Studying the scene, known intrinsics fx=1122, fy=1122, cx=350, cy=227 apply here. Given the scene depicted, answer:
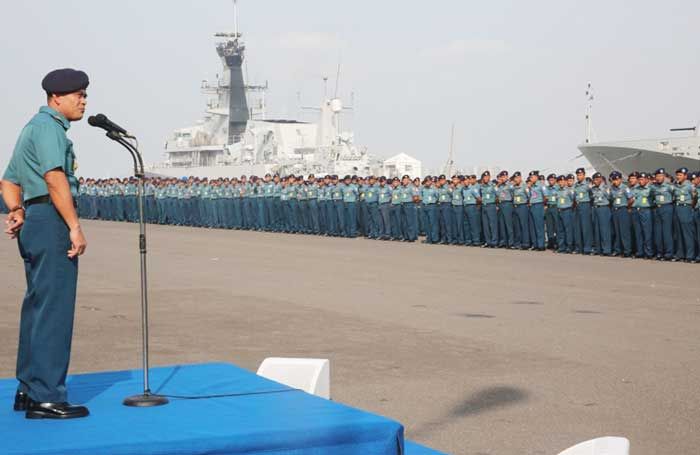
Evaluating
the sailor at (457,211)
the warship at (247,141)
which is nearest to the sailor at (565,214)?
the sailor at (457,211)

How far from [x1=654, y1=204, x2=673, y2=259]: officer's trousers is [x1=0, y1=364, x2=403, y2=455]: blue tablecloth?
15.0m

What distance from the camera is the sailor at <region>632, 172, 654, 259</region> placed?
19.8m

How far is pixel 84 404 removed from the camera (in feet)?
17.5

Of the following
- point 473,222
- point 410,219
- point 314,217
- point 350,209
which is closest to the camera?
point 473,222

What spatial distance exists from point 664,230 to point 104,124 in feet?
51.6

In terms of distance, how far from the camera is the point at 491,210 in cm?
2362

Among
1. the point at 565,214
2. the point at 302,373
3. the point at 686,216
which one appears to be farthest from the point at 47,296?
the point at 565,214

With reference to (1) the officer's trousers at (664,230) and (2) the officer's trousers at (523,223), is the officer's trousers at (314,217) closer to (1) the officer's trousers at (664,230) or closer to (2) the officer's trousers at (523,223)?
(2) the officer's trousers at (523,223)

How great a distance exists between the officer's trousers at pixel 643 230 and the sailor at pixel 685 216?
1.78 ft

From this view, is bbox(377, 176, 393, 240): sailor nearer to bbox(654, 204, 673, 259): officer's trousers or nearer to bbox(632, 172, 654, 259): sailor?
bbox(632, 172, 654, 259): sailor

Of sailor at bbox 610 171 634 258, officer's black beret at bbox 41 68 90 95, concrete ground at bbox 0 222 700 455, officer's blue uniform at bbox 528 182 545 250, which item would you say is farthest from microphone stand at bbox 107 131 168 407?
officer's blue uniform at bbox 528 182 545 250

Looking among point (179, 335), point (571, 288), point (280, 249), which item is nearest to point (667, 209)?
point (571, 288)

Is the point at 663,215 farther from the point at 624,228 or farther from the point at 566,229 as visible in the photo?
the point at 566,229

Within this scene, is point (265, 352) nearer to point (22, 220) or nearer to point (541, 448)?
point (541, 448)
